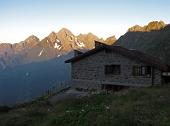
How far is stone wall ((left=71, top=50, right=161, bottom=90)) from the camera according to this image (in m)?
21.9

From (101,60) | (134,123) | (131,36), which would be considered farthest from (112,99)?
(131,36)

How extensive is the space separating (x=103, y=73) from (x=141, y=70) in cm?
475

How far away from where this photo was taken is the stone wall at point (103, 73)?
2185 cm

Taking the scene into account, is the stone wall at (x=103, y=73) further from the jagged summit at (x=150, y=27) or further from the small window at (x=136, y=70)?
the jagged summit at (x=150, y=27)

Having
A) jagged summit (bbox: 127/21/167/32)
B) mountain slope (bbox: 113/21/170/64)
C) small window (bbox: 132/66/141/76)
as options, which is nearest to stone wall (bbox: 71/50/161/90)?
small window (bbox: 132/66/141/76)

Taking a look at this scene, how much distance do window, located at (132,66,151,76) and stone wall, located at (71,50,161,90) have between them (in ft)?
1.11

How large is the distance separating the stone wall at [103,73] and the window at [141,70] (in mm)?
338

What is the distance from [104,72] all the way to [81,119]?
14.7 m

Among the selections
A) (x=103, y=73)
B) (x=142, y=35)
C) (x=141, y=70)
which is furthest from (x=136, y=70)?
(x=142, y=35)

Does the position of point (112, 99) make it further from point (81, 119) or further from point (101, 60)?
point (101, 60)

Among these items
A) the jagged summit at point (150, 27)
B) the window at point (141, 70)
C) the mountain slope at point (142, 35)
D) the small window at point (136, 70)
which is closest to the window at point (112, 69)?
the small window at point (136, 70)

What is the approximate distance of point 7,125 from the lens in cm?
1128

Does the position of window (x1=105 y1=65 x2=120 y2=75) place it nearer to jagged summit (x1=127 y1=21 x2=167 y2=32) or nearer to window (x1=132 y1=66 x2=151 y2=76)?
window (x1=132 y1=66 x2=151 y2=76)

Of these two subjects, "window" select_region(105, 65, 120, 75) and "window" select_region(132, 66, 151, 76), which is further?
"window" select_region(105, 65, 120, 75)
